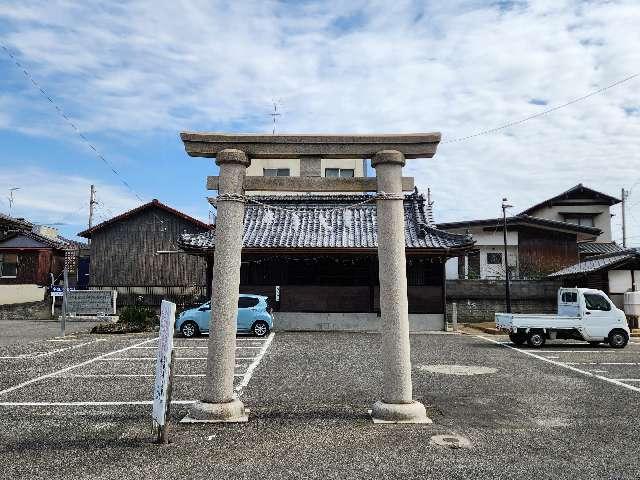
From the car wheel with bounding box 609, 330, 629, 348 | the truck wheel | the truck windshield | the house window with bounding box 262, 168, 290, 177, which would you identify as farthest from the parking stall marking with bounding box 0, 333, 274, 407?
the house window with bounding box 262, 168, 290, 177

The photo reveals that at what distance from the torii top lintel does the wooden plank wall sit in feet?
88.1

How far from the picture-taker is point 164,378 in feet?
19.7

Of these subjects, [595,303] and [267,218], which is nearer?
[595,303]

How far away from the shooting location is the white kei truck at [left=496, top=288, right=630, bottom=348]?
1630cm

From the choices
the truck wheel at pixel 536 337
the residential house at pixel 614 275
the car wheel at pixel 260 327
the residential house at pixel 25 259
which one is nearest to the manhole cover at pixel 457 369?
the truck wheel at pixel 536 337

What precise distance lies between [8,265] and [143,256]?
1254 centimetres

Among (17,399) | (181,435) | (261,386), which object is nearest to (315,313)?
(261,386)

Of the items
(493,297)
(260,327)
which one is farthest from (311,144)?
(493,297)

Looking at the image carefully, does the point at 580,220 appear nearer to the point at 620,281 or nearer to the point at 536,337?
the point at 620,281

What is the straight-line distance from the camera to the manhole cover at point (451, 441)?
5865mm

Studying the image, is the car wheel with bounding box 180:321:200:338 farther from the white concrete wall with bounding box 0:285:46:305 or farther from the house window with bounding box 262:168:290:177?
the white concrete wall with bounding box 0:285:46:305

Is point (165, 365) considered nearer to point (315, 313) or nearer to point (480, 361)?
point (480, 361)

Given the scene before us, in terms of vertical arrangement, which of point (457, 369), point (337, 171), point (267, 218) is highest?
point (337, 171)

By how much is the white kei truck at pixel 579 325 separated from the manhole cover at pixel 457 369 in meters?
5.05
